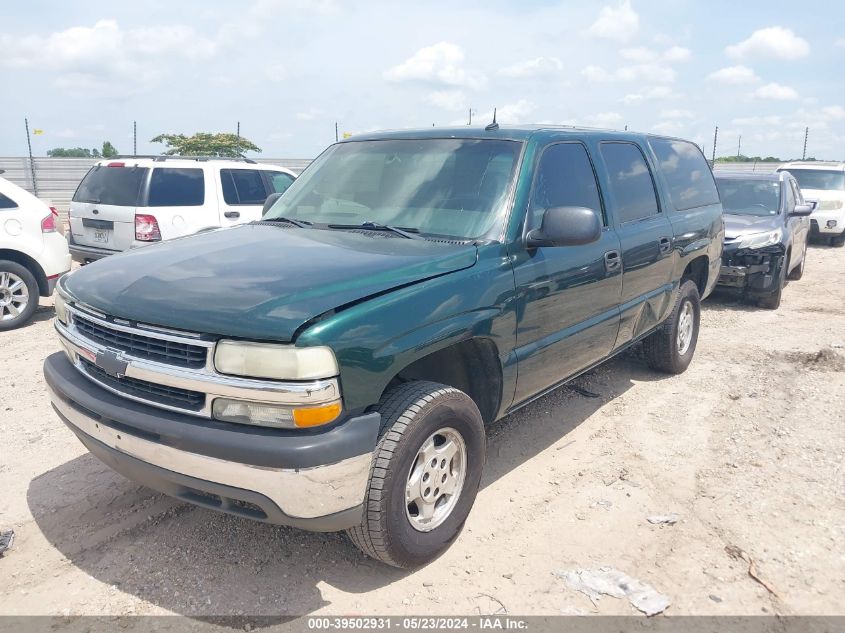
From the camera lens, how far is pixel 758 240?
8477 mm

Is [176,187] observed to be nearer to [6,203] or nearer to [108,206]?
[108,206]

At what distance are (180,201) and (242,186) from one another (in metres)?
1.13

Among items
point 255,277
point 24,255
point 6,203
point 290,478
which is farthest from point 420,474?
point 6,203

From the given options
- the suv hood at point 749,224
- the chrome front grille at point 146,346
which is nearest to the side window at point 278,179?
the suv hood at point 749,224

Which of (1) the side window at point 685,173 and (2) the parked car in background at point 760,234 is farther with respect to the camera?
(2) the parked car in background at point 760,234

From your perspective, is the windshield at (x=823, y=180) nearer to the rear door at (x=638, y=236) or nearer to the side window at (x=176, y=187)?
the rear door at (x=638, y=236)

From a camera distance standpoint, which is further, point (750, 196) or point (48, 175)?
point (48, 175)

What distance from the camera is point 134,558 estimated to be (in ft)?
10.1

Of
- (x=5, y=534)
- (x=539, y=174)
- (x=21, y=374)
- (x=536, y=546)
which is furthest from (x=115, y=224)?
(x=536, y=546)

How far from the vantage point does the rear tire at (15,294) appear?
701 cm

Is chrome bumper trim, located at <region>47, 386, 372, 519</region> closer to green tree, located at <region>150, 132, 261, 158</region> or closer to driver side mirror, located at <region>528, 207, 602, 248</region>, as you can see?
driver side mirror, located at <region>528, 207, 602, 248</region>

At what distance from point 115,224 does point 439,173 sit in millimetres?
5489

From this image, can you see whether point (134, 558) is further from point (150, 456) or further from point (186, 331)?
point (186, 331)

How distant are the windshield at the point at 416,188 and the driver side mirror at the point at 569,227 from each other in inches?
10.5
